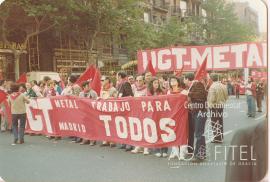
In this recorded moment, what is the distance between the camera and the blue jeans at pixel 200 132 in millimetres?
3244

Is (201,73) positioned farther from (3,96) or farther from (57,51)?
(3,96)

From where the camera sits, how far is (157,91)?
4.02 m

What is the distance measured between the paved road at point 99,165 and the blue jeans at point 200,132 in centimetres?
6

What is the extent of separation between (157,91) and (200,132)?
2.50 feet

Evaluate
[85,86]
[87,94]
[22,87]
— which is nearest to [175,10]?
[85,86]

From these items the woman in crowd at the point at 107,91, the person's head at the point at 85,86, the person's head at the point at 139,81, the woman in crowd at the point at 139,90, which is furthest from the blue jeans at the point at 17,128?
the person's head at the point at 139,81

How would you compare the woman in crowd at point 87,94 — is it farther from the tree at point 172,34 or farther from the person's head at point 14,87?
the tree at point 172,34

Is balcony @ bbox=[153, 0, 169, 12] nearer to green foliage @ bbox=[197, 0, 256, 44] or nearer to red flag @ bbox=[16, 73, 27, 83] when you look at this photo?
green foliage @ bbox=[197, 0, 256, 44]

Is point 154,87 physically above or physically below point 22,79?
below

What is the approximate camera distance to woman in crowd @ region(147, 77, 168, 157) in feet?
11.8


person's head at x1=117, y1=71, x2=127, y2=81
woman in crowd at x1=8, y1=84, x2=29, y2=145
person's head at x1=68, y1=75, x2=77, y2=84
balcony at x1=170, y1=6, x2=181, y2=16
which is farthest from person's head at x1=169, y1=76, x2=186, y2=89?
woman in crowd at x1=8, y1=84, x2=29, y2=145

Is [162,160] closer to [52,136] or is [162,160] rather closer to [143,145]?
[143,145]

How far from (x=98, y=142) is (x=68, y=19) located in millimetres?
1318

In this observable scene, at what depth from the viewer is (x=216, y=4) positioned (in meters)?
3.29
